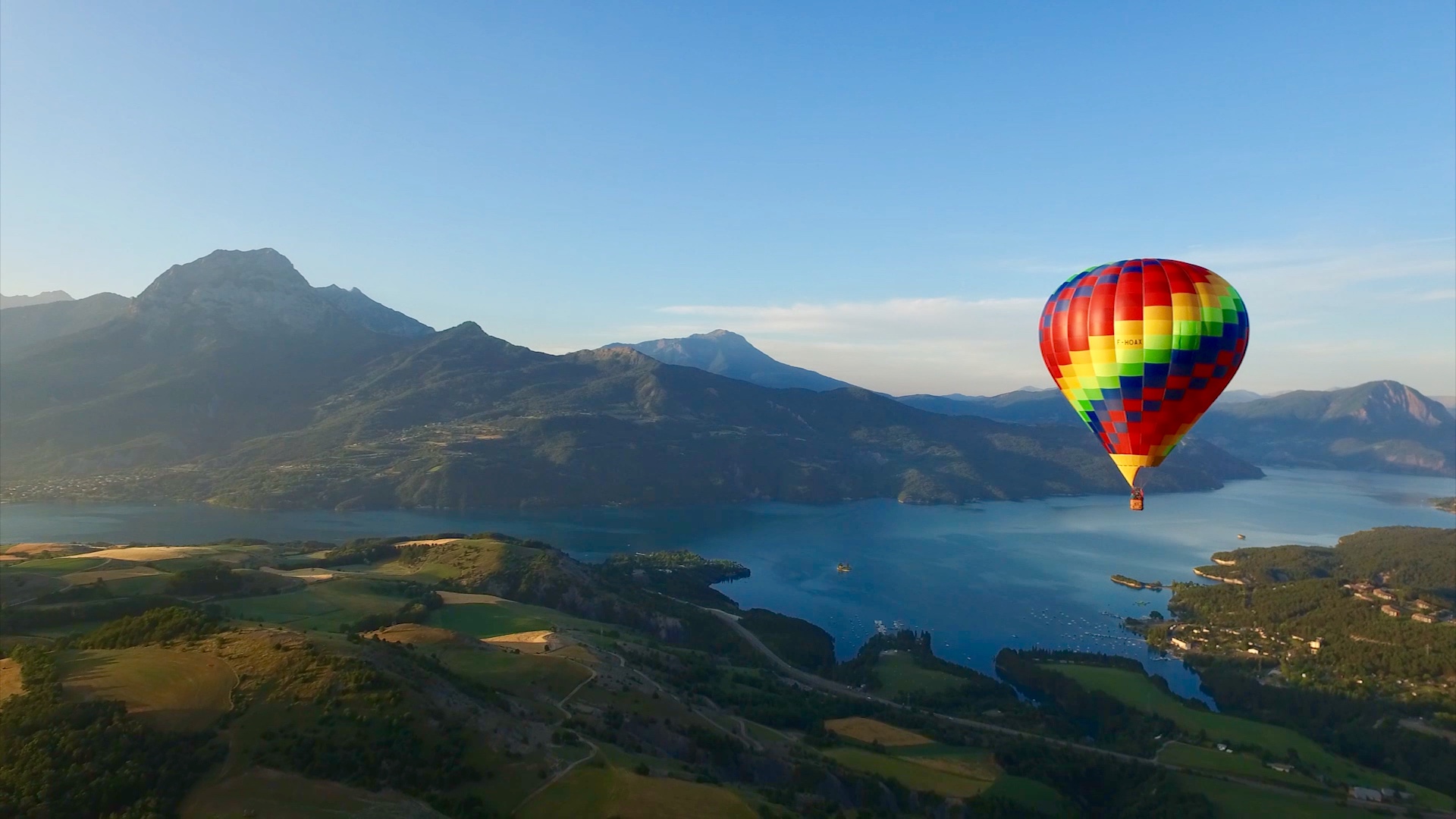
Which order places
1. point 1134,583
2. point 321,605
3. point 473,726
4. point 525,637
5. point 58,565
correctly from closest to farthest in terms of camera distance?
1. point 473,726
2. point 525,637
3. point 321,605
4. point 58,565
5. point 1134,583

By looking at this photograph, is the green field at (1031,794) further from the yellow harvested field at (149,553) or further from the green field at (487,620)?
the yellow harvested field at (149,553)

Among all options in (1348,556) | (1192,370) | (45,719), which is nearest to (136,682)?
(45,719)

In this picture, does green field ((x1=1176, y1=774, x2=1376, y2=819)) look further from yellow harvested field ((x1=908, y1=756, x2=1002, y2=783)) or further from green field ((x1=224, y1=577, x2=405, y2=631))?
green field ((x1=224, y1=577, x2=405, y2=631))

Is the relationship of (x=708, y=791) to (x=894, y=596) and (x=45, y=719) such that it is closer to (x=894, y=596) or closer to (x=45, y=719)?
(x=45, y=719)

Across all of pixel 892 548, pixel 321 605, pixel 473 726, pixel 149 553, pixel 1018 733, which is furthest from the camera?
pixel 892 548

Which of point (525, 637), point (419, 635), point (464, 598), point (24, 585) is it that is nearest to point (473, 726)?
point (419, 635)

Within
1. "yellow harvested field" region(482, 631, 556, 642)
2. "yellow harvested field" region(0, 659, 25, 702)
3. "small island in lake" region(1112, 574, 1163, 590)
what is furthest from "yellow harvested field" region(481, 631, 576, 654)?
"small island in lake" region(1112, 574, 1163, 590)

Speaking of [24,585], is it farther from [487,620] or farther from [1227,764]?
[1227,764]

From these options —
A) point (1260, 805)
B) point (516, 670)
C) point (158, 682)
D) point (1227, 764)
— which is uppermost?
point (158, 682)
